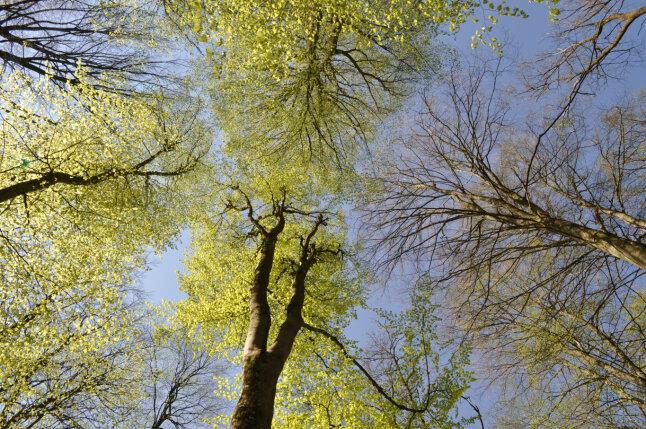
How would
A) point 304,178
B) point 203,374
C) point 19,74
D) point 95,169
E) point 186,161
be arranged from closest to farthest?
point 19,74
point 95,169
point 186,161
point 304,178
point 203,374

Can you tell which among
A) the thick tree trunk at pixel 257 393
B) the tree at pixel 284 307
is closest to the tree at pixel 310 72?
the tree at pixel 284 307

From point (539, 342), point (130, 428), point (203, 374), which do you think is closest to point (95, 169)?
point (130, 428)

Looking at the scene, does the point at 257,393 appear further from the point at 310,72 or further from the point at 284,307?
the point at 310,72

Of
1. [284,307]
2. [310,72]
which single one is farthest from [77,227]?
[310,72]

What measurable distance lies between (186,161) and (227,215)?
2201mm

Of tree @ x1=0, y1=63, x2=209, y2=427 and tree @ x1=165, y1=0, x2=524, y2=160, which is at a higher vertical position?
tree @ x1=165, y1=0, x2=524, y2=160

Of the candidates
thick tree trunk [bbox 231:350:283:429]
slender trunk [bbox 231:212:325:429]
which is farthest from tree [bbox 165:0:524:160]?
thick tree trunk [bbox 231:350:283:429]

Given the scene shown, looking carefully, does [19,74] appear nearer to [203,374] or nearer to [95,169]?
[95,169]

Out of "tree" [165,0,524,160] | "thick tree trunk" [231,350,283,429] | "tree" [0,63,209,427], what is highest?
"tree" [165,0,524,160]

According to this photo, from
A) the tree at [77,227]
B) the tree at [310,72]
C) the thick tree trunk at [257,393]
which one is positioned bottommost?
the thick tree trunk at [257,393]

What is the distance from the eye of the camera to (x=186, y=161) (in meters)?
8.77

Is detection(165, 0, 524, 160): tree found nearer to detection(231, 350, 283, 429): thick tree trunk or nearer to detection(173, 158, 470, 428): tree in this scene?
detection(173, 158, 470, 428): tree

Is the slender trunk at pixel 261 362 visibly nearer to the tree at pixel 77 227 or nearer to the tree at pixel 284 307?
the tree at pixel 284 307

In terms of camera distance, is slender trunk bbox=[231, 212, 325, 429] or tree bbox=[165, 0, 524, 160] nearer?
slender trunk bbox=[231, 212, 325, 429]
